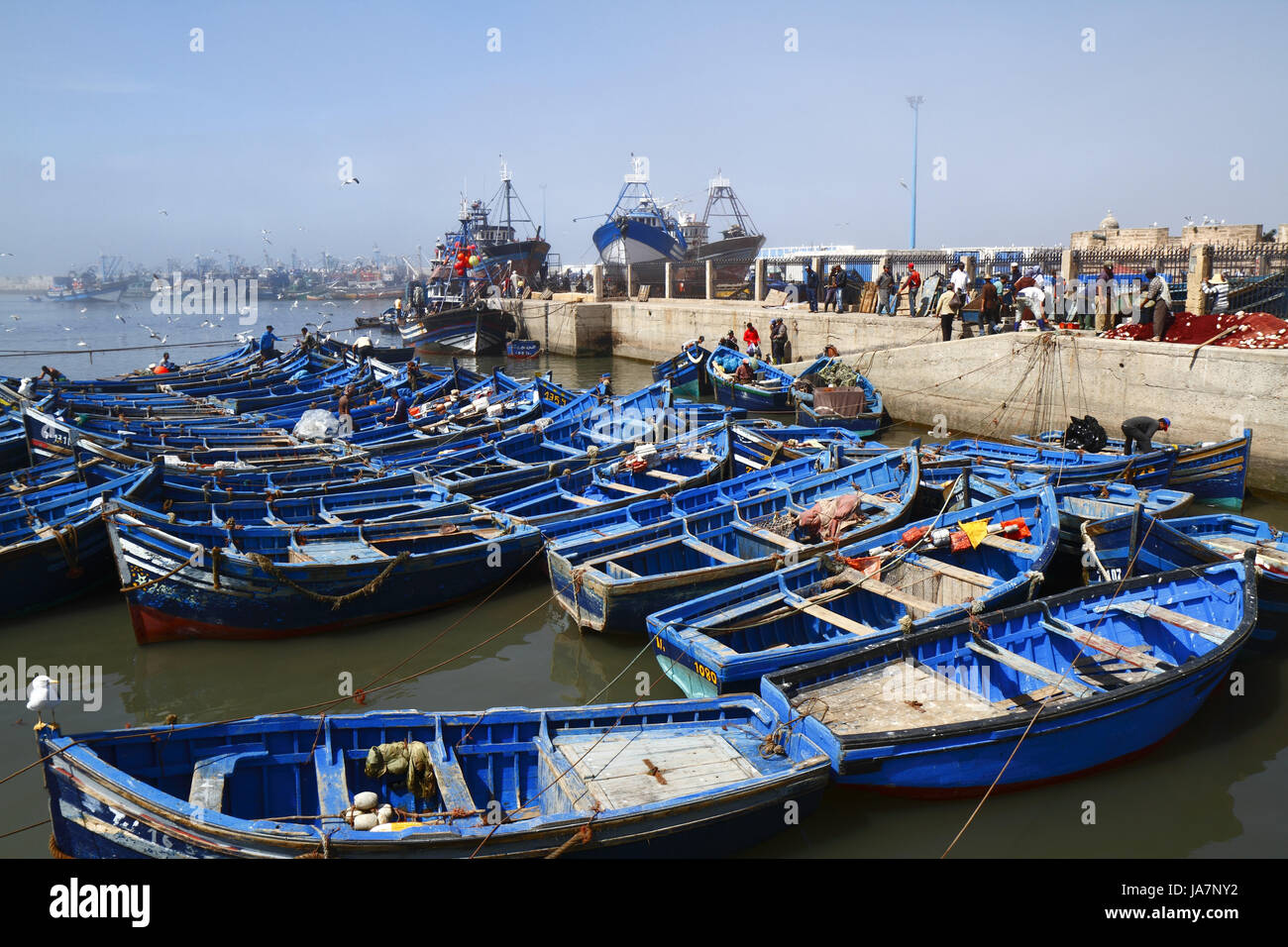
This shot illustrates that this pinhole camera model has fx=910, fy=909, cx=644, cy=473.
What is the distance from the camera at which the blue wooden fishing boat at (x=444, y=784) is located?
6.19 m

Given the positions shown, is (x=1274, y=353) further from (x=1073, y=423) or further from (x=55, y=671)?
(x=55, y=671)

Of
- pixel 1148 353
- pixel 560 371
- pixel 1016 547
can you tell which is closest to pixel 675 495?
pixel 1016 547

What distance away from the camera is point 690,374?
95.6ft

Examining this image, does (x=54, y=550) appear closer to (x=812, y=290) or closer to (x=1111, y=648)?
(x=1111, y=648)

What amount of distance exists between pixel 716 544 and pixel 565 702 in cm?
345

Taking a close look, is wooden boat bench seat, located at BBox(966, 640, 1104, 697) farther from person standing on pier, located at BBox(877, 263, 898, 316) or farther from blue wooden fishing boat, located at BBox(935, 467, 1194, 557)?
person standing on pier, located at BBox(877, 263, 898, 316)

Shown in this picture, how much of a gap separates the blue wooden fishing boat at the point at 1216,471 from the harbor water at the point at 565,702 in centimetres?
75

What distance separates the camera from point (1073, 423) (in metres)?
17.3

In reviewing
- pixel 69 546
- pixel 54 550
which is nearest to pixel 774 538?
pixel 69 546

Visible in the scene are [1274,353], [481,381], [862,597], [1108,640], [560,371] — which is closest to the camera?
[1108,640]

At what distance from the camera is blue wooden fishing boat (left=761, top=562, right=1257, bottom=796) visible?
25.5 ft

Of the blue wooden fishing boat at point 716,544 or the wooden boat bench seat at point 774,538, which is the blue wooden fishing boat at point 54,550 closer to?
the blue wooden fishing boat at point 716,544

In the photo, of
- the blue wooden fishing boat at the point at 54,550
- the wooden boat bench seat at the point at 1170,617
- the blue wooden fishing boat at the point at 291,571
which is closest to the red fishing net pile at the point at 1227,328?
the wooden boat bench seat at the point at 1170,617
